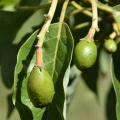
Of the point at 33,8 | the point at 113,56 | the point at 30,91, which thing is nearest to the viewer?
the point at 30,91

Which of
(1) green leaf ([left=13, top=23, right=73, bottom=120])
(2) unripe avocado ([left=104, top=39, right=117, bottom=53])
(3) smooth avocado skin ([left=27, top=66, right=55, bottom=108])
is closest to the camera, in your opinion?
(3) smooth avocado skin ([left=27, top=66, right=55, bottom=108])

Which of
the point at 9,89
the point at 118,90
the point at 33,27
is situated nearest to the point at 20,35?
the point at 33,27

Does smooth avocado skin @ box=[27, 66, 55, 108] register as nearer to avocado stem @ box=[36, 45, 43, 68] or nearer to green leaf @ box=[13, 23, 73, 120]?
avocado stem @ box=[36, 45, 43, 68]

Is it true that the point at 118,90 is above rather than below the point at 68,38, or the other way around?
below

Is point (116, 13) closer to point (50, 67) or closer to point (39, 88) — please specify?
point (50, 67)

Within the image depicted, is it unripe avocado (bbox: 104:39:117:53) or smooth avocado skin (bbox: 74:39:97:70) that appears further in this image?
unripe avocado (bbox: 104:39:117:53)

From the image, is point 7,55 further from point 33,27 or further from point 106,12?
point 106,12

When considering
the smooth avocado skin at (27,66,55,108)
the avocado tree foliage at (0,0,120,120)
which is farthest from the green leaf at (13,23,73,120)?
the smooth avocado skin at (27,66,55,108)
